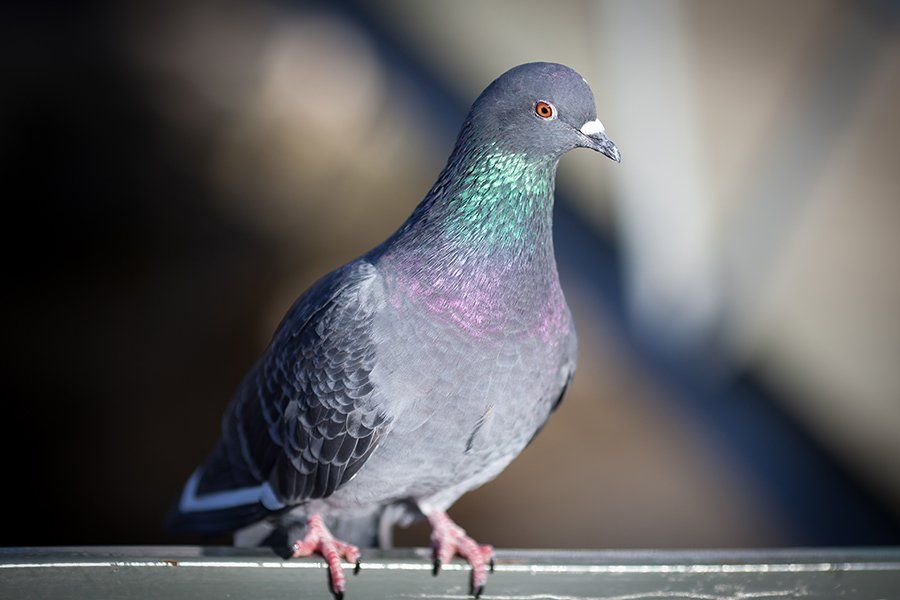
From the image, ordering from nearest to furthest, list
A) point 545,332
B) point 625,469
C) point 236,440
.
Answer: point 545,332
point 236,440
point 625,469

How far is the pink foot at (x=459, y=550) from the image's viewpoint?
2.28 m

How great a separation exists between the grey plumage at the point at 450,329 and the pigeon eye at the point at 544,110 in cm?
1

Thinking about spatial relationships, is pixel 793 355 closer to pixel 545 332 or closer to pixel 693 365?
pixel 693 365

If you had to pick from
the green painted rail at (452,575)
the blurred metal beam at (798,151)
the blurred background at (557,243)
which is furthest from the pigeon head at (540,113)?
the blurred metal beam at (798,151)

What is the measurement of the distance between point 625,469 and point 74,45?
14.3ft

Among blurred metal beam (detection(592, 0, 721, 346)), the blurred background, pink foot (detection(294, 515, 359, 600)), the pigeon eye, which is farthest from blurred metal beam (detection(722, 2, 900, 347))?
pink foot (detection(294, 515, 359, 600))

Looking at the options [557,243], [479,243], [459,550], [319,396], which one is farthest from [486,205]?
[557,243]

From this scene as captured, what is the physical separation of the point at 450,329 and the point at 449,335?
13 millimetres

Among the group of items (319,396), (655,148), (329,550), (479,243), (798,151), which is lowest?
(329,550)

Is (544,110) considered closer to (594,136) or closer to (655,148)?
(594,136)

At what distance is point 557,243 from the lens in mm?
5602

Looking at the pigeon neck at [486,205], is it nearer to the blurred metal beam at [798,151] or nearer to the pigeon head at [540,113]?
the pigeon head at [540,113]

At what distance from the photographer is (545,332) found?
250 centimetres

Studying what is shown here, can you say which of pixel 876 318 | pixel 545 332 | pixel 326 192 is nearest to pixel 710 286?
pixel 876 318
